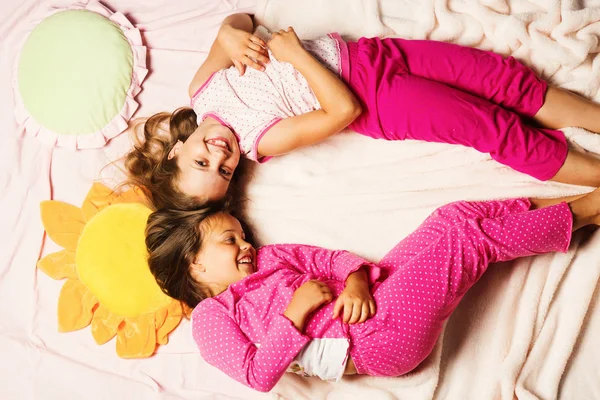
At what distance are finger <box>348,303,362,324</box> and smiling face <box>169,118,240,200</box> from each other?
0.40 m

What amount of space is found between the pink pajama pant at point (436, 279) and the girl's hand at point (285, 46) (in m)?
0.49

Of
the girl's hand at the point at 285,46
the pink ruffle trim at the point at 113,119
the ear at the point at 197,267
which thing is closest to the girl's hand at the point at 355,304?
the ear at the point at 197,267

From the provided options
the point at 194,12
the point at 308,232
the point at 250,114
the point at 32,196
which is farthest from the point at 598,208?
the point at 32,196

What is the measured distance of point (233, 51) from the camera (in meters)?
1.48

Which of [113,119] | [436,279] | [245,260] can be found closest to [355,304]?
[436,279]

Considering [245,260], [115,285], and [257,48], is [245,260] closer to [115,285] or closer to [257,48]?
[115,285]

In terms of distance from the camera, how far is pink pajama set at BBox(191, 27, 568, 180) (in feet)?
4.40

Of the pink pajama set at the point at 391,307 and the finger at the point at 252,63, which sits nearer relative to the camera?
the pink pajama set at the point at 391,307

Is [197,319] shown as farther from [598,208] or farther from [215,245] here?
[598,208]

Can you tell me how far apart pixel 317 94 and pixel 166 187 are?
381 mm

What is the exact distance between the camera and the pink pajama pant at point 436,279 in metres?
1.21

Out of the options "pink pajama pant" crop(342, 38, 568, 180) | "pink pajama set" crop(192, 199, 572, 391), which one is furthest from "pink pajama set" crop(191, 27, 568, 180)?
"pink pajama set" crop(192, 199, 572, 391)

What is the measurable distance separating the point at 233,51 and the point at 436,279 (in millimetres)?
669

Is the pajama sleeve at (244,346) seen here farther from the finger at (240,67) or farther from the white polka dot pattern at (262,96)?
the finger at (240,67)
